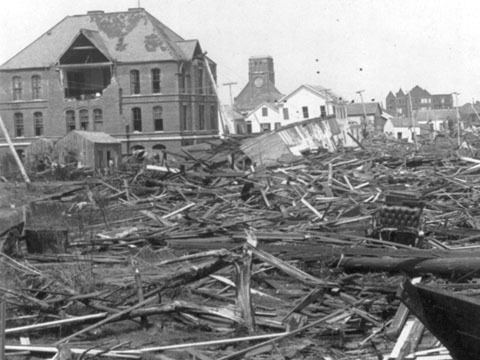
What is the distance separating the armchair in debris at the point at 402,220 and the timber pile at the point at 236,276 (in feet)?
1.20

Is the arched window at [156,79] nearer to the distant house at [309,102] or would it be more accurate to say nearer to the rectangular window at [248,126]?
the rectangular window at [248,126]

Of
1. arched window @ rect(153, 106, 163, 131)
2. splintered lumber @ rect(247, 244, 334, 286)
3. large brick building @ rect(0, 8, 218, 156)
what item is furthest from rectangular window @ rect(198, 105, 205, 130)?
splintered lumber @ rect(247, 244, 334, 286)

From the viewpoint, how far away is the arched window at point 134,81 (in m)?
54.2

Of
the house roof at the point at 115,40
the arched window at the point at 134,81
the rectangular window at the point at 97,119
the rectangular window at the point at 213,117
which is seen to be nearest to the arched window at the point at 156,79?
the house roof at the point at 115,40

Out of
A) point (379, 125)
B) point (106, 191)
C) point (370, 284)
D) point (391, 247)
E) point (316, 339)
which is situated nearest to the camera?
point (316, 339)

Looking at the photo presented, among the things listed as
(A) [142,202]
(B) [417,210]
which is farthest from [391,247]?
(A) [142,202]

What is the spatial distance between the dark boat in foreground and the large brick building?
4694 centimetres

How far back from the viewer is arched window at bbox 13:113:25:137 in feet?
182

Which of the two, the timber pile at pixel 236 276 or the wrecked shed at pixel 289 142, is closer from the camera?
the timber pile at pixel 236 276

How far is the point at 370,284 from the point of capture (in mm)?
10586

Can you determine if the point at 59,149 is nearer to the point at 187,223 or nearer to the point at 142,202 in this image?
the point at 142,202

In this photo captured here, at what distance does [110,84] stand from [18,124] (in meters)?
7.83

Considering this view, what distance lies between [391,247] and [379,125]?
96.9 m

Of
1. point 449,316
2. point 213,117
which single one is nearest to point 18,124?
point 213,117
